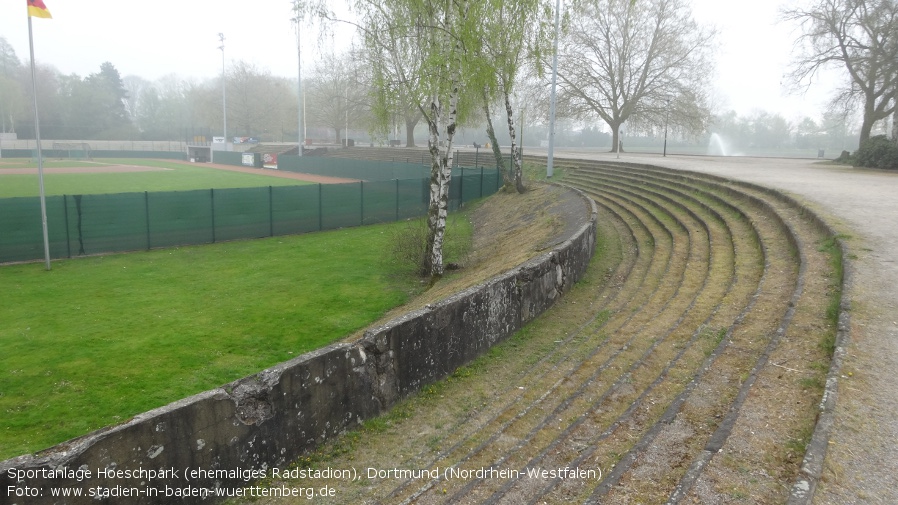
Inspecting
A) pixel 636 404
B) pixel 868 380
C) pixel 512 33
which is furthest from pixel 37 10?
pixel 868 380

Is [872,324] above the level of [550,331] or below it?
above

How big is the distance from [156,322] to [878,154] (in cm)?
2622

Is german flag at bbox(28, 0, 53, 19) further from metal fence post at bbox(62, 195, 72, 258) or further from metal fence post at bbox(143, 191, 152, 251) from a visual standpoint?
metal fence post at bbox(143, 191, 152, 251)

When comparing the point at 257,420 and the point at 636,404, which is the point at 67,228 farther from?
the point at 636,404

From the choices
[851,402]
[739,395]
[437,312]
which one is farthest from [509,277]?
[851,402]

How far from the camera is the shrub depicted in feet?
76.3

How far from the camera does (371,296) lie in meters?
13.0

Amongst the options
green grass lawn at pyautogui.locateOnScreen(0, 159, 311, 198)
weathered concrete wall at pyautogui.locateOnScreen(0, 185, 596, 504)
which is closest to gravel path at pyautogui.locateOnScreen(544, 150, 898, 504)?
weathered concrete wall at pyautogui.locateOnScreen(0, 185, 596, 504)

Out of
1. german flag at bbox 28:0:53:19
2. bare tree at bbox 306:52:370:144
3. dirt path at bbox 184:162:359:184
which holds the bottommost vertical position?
dirt path at bbox 184:162:359:184

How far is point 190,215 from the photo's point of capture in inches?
750

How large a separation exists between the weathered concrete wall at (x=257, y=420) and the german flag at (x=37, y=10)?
13858 mm

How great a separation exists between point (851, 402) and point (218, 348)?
27.2 feet

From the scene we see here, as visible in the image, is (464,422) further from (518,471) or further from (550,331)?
(550,331)

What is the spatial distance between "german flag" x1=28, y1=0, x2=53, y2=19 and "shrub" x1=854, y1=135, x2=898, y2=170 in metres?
28.0
